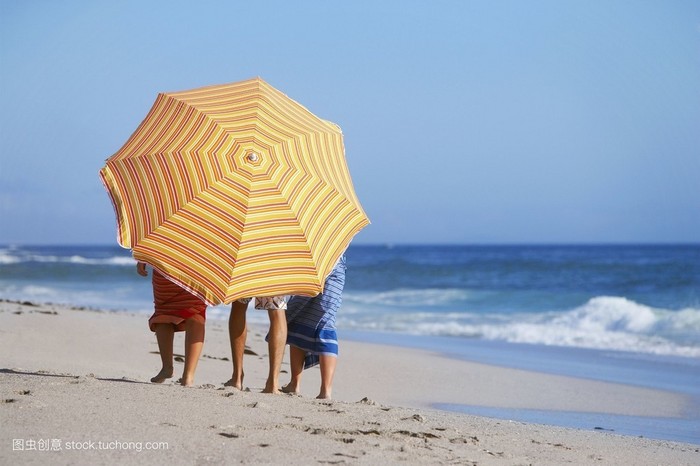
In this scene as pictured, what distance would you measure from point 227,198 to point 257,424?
119 centimetres

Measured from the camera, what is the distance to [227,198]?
15.2ft

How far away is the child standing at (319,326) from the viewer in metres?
5.48

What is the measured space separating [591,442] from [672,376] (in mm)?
4779

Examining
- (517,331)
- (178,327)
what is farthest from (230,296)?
(517,331)

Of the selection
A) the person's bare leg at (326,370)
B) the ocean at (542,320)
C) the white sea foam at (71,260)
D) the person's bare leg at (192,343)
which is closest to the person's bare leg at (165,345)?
the person's bare leg at (192,343)

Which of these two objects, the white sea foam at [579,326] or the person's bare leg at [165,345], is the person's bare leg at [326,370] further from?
the white sea foam at [579,326]

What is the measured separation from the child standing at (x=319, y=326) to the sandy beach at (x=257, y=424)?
34cm

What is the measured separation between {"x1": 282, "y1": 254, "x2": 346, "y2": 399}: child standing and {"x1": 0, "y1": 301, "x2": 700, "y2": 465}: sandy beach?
1.12ft

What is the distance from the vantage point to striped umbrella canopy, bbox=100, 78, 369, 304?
4609mm

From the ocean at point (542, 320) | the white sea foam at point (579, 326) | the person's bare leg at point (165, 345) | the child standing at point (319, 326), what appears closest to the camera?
the person's bare leg at point (165, 345)

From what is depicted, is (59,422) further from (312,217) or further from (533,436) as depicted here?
(533,436)

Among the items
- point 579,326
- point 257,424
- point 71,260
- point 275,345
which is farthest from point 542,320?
point 71,260

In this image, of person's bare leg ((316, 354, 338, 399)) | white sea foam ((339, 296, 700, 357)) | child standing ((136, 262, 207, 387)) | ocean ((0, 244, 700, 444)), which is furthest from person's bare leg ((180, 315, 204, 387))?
white sea foam ((339, 296, 700, 357))

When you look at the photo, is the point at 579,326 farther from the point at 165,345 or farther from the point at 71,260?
the point at 71,260
